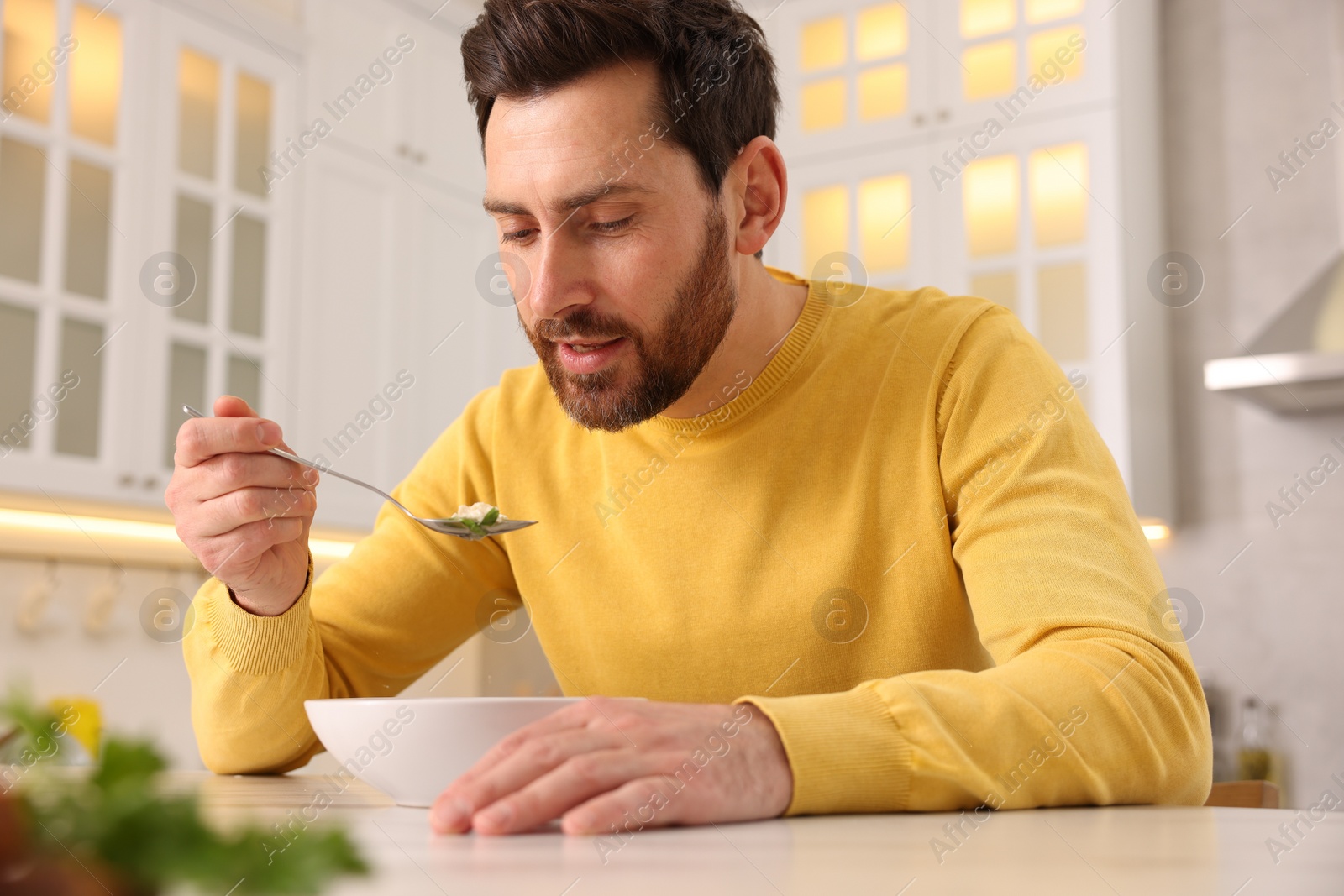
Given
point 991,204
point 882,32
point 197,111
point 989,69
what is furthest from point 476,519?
point 882,32

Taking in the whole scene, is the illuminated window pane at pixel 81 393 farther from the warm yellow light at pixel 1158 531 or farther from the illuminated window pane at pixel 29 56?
the warm yellow light at pixel 1158 531

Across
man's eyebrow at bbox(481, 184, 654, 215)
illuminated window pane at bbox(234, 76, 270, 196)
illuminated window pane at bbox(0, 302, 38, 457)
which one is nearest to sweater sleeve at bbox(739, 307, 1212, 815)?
man's eyebrow at bbox(481, 184, 654, 215)

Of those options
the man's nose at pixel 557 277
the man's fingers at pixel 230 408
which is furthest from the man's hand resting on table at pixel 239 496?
the man's nose at pixel 557 277

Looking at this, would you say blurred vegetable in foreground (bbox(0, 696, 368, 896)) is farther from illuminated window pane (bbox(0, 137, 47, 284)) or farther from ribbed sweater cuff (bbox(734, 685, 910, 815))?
illuminated window pane (bbox(0, 137, 47, 284))

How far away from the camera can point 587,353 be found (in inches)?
47.4

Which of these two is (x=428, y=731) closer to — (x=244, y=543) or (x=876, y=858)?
(x=876, y=858)

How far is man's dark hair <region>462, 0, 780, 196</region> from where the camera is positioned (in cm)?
119

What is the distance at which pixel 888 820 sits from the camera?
690 millimetres

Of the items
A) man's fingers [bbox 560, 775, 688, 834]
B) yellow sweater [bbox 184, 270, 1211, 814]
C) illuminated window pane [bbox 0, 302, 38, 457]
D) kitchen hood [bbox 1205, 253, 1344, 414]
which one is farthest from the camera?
kitchen hood [bbox 1205, 253, 1344, 414]

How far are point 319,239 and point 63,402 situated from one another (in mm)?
733

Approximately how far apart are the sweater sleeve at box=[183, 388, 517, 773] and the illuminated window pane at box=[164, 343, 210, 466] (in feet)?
3.51

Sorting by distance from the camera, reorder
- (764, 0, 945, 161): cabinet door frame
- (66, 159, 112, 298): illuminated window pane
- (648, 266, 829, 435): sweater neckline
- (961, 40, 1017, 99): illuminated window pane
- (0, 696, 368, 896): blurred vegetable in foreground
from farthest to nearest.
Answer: (764, 0, 945, 161): cabinet door frame → (961, 40, 1017, 99): illuminated window pane → (66, 159, 112, 298): illuminated window pane → (648, 266, 829, 435): sweater neckline → (0, 696, 368, 896): blurred vegetable in foreground

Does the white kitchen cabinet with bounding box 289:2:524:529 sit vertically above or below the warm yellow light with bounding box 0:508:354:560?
above

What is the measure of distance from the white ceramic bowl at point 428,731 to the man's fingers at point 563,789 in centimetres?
6
